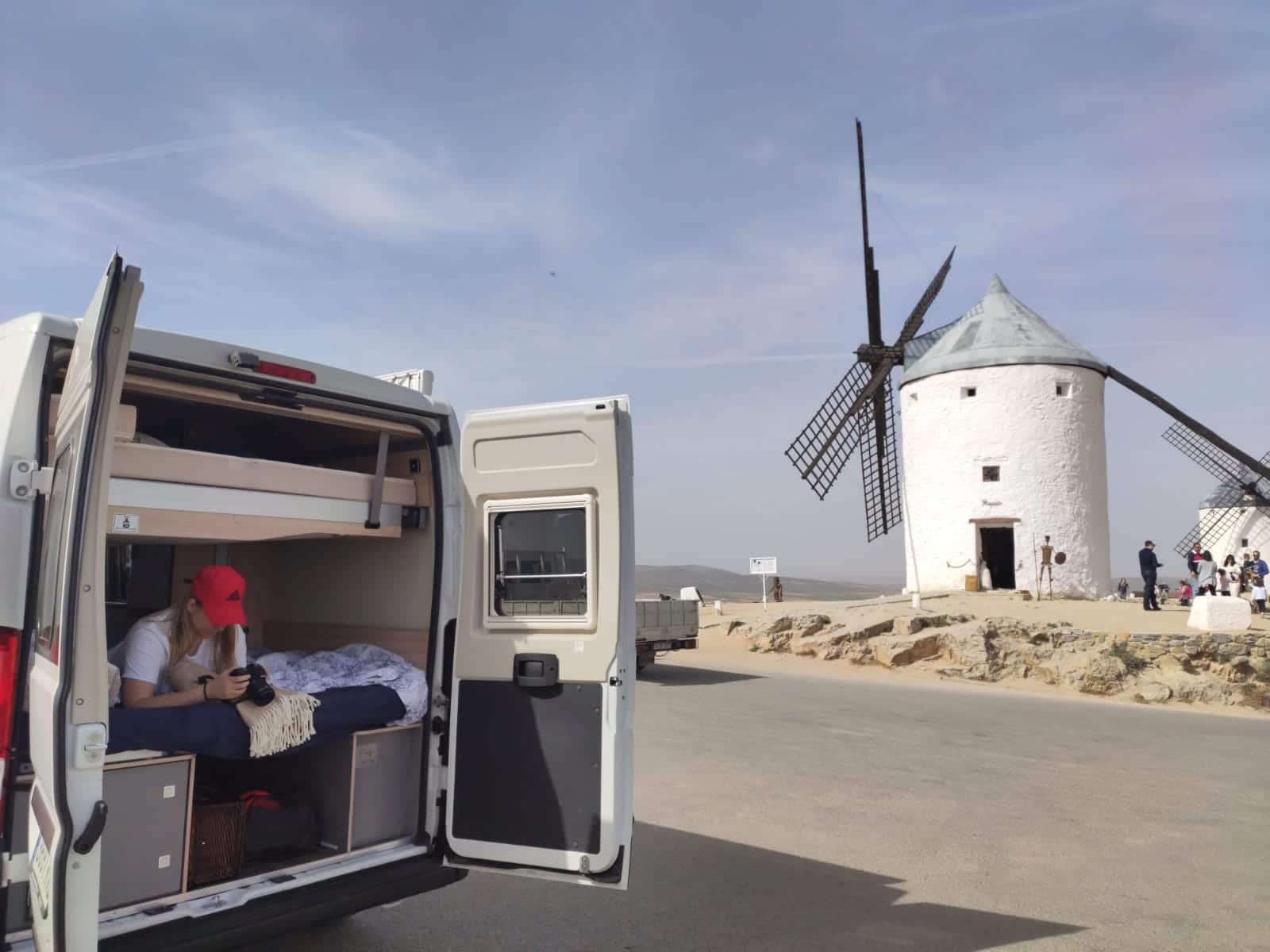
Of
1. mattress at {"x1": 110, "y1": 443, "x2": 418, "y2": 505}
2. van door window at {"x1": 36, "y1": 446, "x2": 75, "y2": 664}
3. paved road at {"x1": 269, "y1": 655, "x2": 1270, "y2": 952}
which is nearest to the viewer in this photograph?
van door window at {"x1": 36, "y1": 446, "x2": 75, "y2": 664}

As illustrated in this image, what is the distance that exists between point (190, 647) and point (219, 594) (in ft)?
0.92

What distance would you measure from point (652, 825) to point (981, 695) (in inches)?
401

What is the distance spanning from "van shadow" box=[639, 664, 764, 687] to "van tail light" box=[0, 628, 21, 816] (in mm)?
13558

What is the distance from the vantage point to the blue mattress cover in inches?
151

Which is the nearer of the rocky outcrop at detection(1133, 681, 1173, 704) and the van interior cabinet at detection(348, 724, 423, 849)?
the van interior cabinet at detection(348, 724, 423, 849)

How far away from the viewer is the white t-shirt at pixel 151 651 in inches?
170

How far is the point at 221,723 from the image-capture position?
4.14 metres

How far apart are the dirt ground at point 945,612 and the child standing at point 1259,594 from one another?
6.41 ft

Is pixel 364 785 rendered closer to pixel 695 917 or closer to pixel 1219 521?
pixel 695 917

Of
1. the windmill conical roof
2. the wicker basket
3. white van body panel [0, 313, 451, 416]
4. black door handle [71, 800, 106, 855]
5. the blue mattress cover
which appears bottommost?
the wicker basket

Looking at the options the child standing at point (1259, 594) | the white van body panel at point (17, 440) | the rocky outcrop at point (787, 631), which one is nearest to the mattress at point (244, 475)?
the white van body panel at point (17, 440)

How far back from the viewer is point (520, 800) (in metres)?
4.46

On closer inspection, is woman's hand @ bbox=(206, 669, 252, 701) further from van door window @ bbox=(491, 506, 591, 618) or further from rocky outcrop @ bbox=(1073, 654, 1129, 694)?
rocky outcrop @ bbox=(1073, 654, 1129, 694)

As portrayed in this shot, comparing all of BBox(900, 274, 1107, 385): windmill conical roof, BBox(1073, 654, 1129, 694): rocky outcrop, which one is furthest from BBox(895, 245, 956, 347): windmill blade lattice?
BBox(1073, 654, 1129, 694): rocky outcrop
